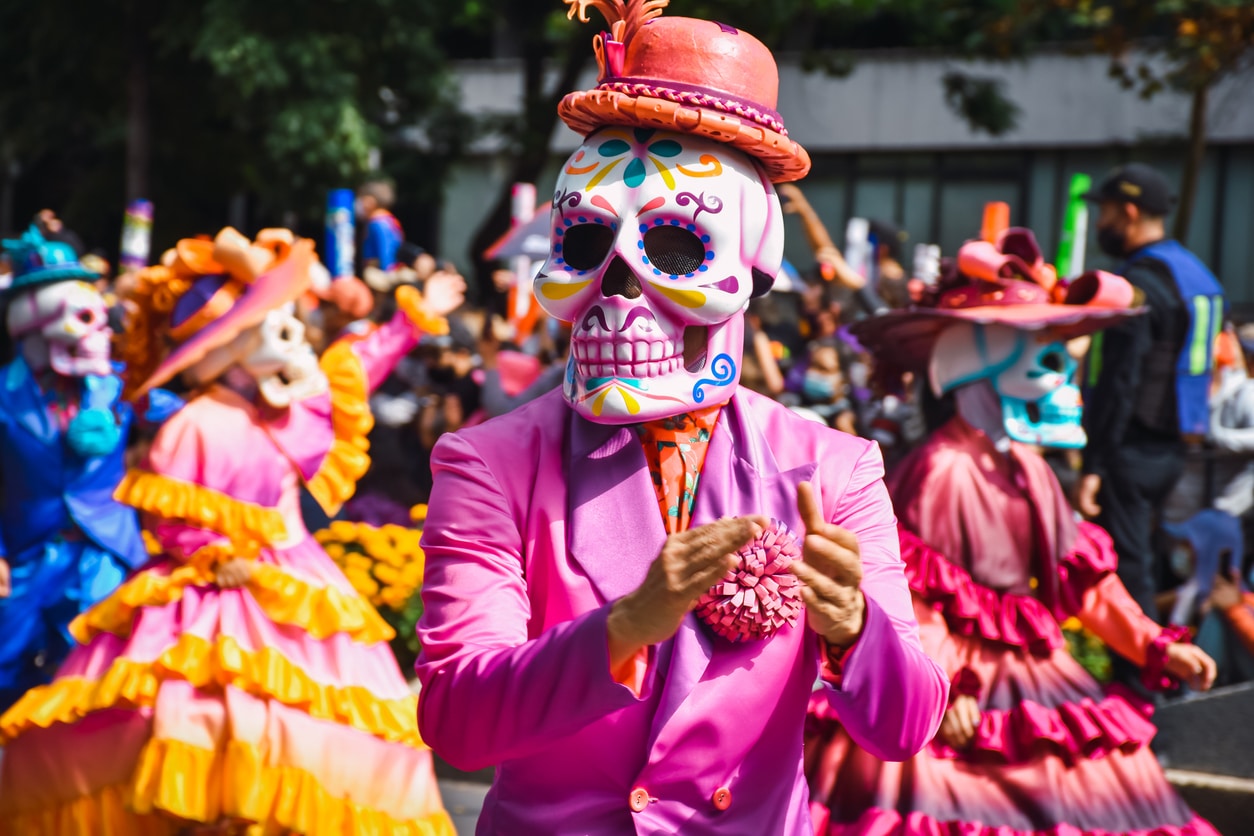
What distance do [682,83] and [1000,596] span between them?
233cm

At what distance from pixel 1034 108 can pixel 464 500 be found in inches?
858

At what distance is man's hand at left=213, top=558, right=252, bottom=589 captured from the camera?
475 cm

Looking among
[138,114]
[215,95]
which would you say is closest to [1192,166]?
[215,95]

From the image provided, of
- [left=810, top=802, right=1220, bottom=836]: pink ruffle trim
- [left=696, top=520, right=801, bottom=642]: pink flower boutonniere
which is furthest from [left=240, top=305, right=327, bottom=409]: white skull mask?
[left=696, top=520, right=801, bottom=642]: pink flower boutonniere

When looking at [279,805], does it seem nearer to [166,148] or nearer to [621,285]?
[621,285]

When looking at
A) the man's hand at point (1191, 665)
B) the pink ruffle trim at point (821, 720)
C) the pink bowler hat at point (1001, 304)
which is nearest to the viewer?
the man's hand at point (1191, 665)

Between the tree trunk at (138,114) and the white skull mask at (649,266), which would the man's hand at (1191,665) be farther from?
Answer: the tree trunk at (138,114)

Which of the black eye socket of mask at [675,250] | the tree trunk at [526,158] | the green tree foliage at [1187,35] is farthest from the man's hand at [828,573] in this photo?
the tree trunk at [526,158]

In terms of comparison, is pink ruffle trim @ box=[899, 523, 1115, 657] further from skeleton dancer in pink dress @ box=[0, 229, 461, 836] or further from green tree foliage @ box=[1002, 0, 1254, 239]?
green tree foliage @ box=[1002, 0, 1254, 239]

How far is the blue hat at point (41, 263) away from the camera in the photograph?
636 cm

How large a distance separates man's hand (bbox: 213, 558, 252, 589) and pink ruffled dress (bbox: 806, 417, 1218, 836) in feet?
5.80

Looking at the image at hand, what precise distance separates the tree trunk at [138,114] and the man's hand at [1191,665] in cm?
1385

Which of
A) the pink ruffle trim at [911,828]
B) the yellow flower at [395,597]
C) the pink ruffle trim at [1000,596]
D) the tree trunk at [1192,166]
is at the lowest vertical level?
the yellow flower at [395,597]

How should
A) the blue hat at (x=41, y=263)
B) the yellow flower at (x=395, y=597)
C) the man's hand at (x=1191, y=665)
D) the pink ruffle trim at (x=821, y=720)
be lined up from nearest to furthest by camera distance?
the man's hand at (x=1191, y=665) → the pink ruffle trim at (x=821, y=720) → the blue hat at (x=41, y=263) → the yellow flower at (x=395, y=597)
